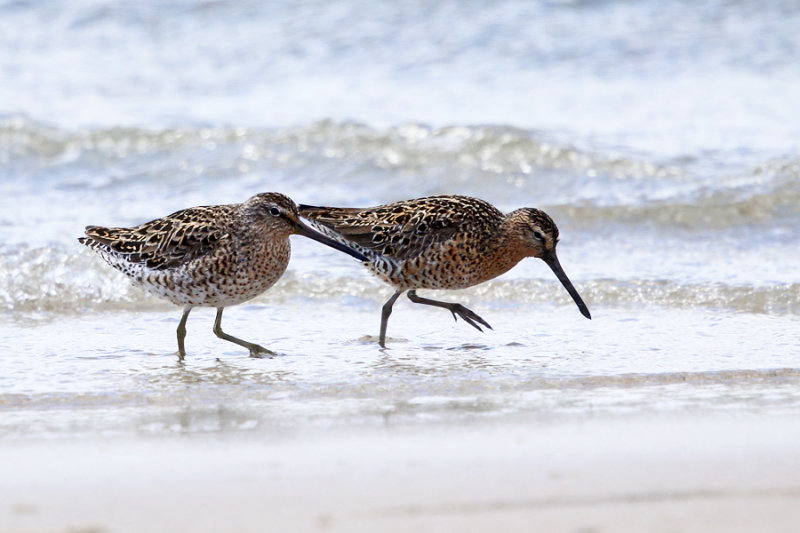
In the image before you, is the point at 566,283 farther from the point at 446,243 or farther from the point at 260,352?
the point at 260,352

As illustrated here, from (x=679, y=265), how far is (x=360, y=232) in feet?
8.47

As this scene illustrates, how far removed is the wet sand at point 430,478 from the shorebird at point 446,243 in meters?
2.35

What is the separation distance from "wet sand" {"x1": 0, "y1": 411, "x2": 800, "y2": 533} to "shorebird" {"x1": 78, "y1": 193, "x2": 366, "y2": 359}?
6.51ft

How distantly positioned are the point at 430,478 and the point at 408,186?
7.10m

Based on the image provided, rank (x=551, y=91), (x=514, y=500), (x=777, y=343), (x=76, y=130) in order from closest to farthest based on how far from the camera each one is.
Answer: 1. (x=514, y=500)
2. (x=777, y=343)
3. (x=76, y=130)
4. (x=551, y=91)

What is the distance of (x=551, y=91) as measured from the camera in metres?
13.7

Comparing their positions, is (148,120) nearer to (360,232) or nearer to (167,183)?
(167,183)

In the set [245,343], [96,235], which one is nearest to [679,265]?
[245,343]

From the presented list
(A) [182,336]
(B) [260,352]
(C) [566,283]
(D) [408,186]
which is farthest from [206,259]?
(D) [408,186]

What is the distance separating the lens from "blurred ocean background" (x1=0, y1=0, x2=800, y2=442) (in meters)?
5.73

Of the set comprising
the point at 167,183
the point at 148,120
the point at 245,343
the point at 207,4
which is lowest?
the point at 245,343

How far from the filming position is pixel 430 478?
4180 mm

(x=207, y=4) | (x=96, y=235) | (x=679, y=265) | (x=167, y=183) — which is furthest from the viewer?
(x=207, y=4)

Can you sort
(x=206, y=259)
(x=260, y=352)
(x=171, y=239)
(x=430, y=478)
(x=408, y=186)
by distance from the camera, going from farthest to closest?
(x=408, y=186), (x=171, y=239), (x=206, y=259), (x=260, y=352), (x=430, y=478)
